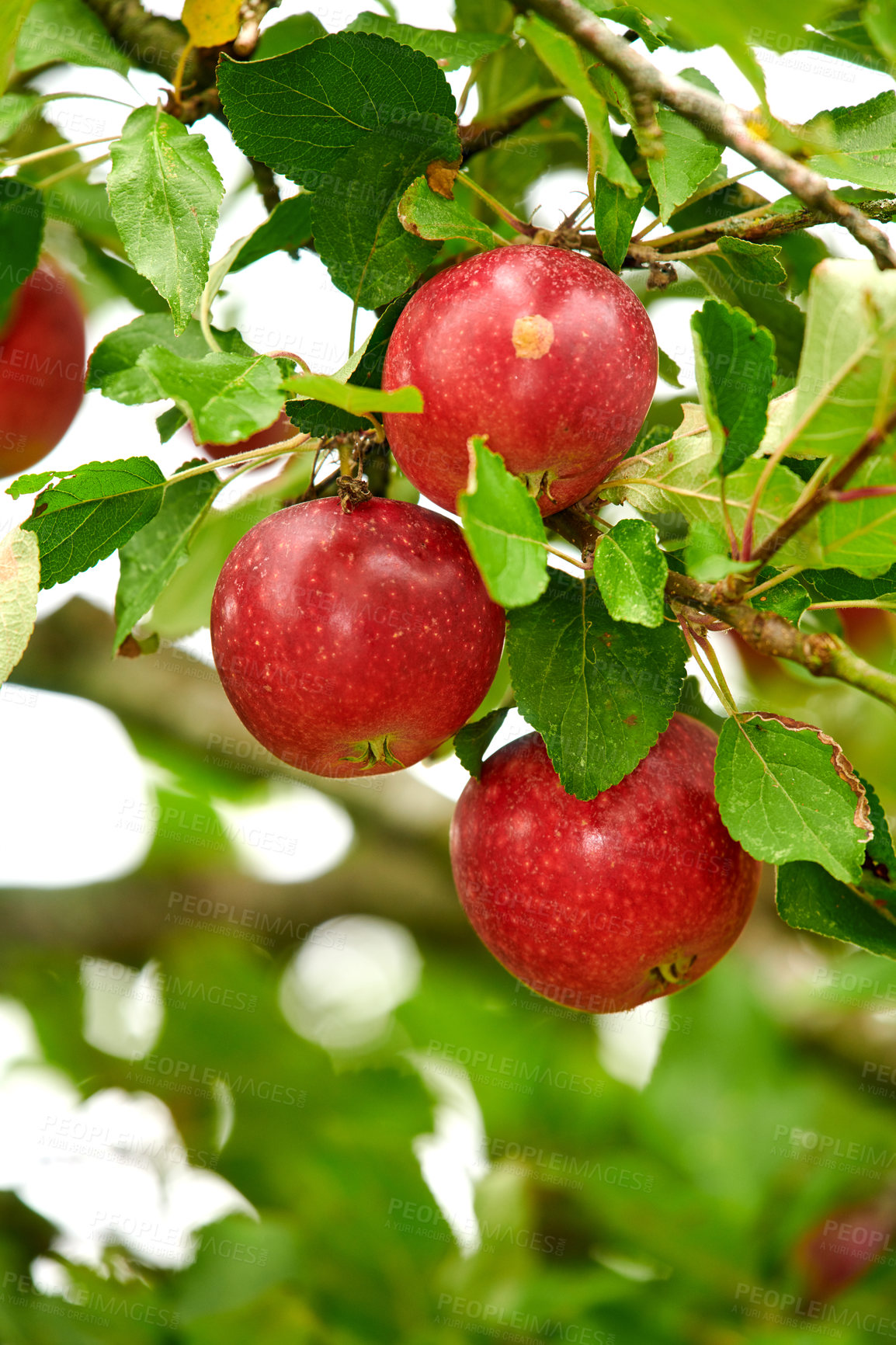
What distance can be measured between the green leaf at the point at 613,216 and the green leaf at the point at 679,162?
19 millimetres

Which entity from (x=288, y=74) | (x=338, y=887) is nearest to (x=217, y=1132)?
(x=338, y=887)

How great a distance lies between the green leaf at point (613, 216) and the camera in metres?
0.76

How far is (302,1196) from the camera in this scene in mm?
1609

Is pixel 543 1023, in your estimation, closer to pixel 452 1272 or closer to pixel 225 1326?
pixel 452 1272

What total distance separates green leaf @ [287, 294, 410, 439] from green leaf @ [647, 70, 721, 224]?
→ 0.21 m

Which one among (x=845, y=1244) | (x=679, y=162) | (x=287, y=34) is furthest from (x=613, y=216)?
(x=845, y=1244)

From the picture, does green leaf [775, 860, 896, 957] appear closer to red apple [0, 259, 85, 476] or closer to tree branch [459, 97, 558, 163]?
tree branch [459, 97, 558, 163]

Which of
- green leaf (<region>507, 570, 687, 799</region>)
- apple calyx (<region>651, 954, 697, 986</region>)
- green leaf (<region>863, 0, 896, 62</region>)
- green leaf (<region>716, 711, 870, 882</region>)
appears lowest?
apple calyx (<region>651, 954, 697, 986</region>)

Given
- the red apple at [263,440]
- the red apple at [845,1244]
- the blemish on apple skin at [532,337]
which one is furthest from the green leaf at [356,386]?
the red apple at [845,1244]

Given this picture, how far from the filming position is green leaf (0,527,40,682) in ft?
2.52

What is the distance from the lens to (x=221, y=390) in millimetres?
641

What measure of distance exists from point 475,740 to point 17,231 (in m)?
0.67

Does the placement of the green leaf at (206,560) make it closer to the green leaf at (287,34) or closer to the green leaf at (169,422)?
the green leaf at (169,422)

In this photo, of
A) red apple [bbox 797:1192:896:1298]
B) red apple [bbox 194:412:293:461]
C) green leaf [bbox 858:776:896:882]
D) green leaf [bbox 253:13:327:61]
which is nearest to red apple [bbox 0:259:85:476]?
red apple [bbox 194:412:293:461]
